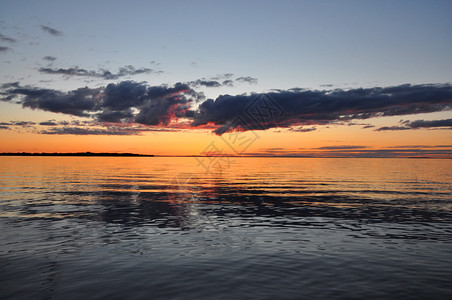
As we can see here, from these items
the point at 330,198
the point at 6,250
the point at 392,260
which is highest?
the point at 6,250

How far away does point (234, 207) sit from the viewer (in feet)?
111

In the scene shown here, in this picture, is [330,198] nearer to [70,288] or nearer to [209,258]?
[209,258]

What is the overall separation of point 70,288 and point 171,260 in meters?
4.83

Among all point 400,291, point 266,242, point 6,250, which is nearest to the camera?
point 400,291

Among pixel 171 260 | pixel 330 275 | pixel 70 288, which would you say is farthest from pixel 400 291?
pixel 70 288

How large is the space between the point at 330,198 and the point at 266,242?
2267 centimetres

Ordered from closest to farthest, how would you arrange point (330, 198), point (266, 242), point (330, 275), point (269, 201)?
point (330, 275) < point (266, 242) < point (269, 201) < point (330, 198)

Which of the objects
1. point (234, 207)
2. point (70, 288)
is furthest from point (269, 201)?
point (70, 288)

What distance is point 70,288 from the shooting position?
12.8 meters

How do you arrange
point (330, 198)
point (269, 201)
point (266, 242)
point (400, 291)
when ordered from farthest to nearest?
1. point (330, 198)
2. point (269, 201)
3. point (266, 242)
4. point (400, 291)

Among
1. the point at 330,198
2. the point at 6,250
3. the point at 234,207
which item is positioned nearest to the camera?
the point at 6,250

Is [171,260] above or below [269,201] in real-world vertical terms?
above

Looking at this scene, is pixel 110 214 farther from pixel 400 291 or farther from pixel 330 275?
pixel 400 291

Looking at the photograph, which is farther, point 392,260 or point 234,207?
point 234,207
